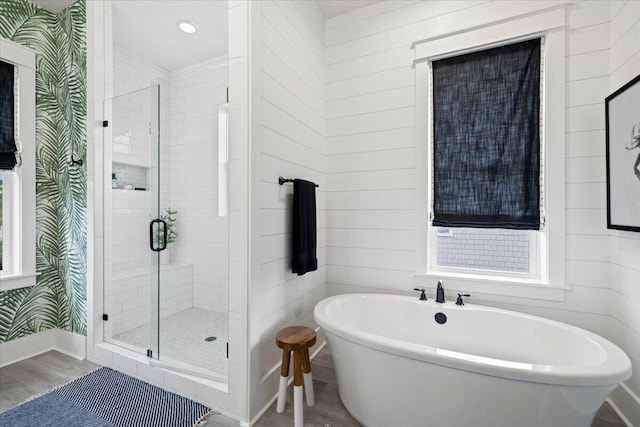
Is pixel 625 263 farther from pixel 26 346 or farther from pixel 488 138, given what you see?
pixel 26 346

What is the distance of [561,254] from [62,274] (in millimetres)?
3931

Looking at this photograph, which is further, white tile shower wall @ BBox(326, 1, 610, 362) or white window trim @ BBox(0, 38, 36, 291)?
white window trim @ BBox(0, 38, 36, 291)

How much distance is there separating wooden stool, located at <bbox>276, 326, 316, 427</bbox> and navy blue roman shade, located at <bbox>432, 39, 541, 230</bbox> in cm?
136

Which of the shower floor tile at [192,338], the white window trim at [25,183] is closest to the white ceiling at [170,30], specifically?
the white window trim at [25,183]

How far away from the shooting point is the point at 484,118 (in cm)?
215

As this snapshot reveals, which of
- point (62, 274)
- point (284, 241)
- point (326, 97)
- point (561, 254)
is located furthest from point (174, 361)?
point (561, 254)

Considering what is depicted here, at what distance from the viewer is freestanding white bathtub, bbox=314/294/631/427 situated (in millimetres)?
1220

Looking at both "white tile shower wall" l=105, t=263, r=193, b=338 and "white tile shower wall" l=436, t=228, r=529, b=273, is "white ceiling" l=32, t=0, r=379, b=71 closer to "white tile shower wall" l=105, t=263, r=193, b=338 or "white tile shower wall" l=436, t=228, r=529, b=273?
"white tile shower wall" l=436, t=228, r=529, b=273

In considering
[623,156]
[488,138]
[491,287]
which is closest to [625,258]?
[623,156]

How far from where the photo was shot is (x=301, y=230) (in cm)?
208

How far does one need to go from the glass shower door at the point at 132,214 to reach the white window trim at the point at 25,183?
68 centimetres

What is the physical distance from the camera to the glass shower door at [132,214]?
2.28m

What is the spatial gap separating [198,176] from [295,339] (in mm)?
1464

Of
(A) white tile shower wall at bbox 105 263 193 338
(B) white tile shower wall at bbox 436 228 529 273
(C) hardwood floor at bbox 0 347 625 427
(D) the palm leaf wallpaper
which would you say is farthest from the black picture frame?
(D) the palm leaf wallpaper
